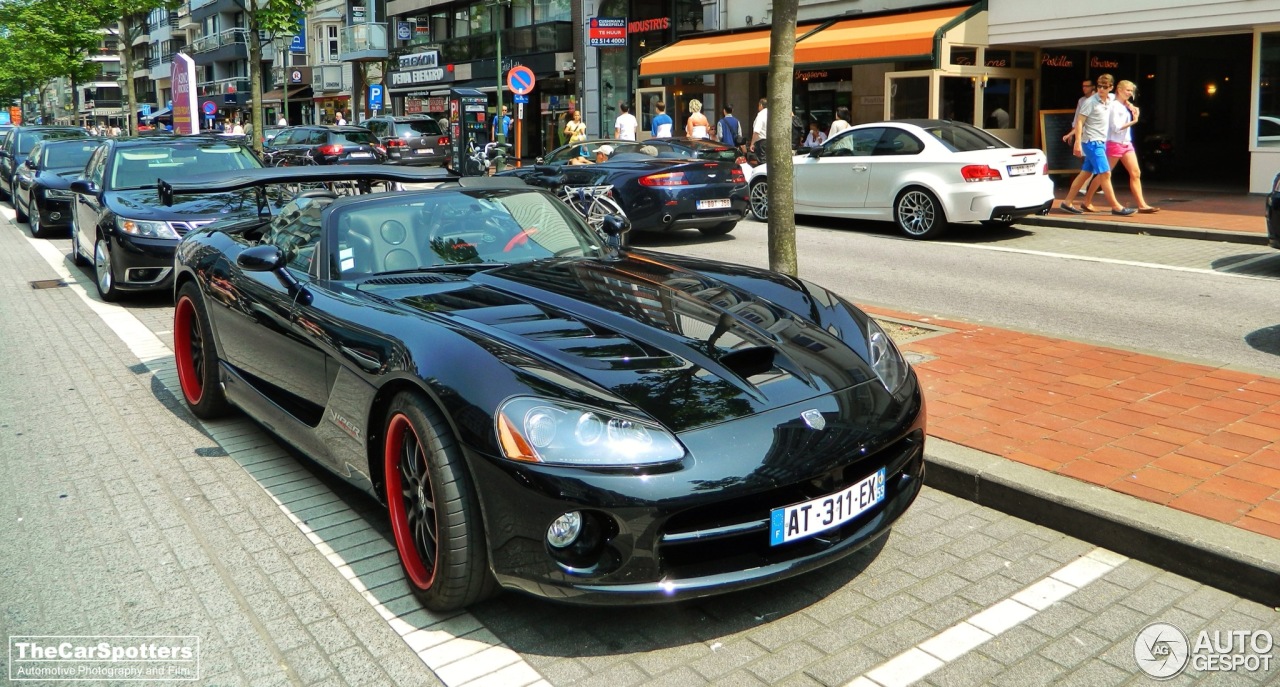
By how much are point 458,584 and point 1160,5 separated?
17469mm

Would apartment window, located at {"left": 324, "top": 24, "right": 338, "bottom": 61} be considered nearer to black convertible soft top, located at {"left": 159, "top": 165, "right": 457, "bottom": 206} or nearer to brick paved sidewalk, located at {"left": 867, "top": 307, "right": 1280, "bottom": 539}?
black convertible soft top, located at {"left": 159, "top": 165, "right": 457, "bottom": 206}

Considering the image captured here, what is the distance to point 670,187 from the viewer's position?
13.1 metres

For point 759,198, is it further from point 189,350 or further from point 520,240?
point 520,240

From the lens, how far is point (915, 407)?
3801 millimetres

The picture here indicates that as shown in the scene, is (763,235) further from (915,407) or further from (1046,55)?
(915,407)

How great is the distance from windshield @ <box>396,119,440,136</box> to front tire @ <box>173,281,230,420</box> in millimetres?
23949

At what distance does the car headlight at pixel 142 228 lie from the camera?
967cm

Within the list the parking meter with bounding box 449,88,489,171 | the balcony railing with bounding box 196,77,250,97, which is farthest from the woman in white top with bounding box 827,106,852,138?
the balcony railing with bounding box 196,77,250,97

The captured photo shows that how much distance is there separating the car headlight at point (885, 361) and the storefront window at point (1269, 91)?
15110 mm

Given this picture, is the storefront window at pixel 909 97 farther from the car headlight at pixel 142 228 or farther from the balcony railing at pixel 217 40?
the balcony railing at pixel 217 40

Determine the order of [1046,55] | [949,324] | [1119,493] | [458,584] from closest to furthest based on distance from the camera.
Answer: [458,584]
[1119,493]
[949,324]
[1046,55]

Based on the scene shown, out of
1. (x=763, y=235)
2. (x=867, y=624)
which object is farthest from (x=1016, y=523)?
(x=763, y=235)

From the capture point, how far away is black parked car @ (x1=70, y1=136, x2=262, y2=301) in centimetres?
967

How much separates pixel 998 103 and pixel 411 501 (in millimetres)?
18998
